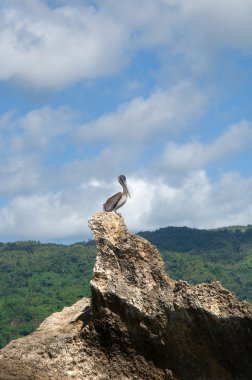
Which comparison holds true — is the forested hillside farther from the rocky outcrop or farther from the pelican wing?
the rocky outcrop

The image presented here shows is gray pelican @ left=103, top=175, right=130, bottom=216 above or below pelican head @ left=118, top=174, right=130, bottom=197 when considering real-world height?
below

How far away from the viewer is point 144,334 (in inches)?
471

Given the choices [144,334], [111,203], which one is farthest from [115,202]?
[144,334]

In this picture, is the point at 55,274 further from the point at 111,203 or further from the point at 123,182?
the point at 111,203

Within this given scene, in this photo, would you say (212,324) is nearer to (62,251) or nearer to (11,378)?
(11,378)

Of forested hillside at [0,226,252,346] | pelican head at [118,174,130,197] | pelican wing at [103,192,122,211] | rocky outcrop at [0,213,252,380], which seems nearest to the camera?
rocky outcrop at [0,213,252,380]

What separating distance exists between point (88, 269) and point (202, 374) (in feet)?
399

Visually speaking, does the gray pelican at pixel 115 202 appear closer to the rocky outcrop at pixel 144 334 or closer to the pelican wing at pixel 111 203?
the pelican wing at pixel 111 203

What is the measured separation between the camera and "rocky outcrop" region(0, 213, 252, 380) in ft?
38.3

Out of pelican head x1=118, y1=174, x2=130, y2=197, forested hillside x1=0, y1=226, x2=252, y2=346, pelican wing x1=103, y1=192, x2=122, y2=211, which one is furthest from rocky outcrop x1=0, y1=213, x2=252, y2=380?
forested hillside x1=0, y1=226, x2=252, y2=346

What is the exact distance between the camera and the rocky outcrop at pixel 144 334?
460 inches

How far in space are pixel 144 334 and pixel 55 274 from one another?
119 meters

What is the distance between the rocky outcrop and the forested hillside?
69.6 metres

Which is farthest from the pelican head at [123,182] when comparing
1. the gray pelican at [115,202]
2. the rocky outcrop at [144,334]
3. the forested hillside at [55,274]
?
the forested hillside at [55,274]
